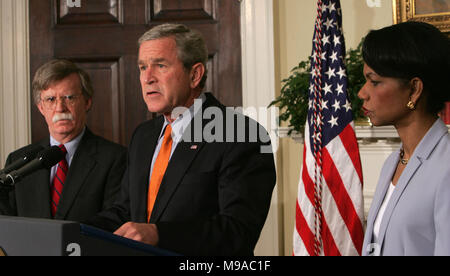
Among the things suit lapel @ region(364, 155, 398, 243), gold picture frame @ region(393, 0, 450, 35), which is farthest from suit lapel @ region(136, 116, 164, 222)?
gold picture frame @ region(393, 0, 450, 35)

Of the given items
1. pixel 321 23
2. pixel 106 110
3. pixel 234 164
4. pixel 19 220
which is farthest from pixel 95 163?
pixel 19 220

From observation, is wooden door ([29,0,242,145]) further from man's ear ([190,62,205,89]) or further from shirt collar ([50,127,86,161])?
man's ear ([190,62,205,89])

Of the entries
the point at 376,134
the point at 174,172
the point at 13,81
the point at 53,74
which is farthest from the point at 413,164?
the point at 13,81

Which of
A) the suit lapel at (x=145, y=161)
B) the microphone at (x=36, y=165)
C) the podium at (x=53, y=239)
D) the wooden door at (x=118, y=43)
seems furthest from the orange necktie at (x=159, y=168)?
the wooden door at (x=118, y=43)

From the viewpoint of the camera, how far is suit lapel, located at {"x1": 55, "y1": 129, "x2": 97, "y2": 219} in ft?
8.45

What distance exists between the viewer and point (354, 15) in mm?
3420

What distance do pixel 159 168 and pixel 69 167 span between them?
0.77 m

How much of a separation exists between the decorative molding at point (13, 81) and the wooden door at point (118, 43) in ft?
0.22

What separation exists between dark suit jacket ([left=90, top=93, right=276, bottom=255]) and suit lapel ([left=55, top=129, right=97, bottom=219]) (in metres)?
0.54

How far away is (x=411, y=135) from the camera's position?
5.65ft

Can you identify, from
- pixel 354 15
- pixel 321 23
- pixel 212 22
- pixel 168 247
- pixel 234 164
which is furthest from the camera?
pixel 212 22

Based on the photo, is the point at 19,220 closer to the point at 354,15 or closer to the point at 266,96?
the point at 266,96

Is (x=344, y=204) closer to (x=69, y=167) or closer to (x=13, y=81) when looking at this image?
(x=69, y=167)

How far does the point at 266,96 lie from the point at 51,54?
1.59 m
